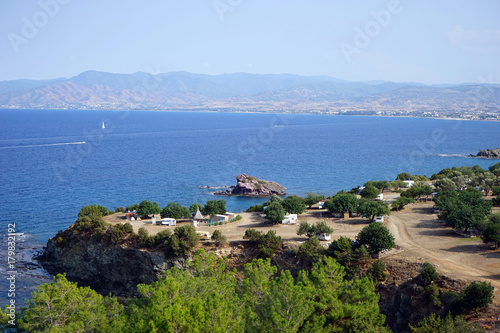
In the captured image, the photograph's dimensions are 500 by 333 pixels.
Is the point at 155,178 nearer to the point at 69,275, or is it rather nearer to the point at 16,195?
the point at 16,195

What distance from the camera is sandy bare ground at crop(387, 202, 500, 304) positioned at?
29.4 m

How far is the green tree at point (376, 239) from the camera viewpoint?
33084 millimetres

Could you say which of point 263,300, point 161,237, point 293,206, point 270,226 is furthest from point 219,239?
point 263,300

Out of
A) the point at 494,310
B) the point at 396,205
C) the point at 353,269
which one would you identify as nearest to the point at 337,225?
the point at 396,205

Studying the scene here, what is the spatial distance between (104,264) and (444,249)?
2947 centimetres

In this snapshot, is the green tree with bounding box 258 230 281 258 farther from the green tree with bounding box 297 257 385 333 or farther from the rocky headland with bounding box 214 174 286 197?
the rocky headland with bounding box 214 174 286 197

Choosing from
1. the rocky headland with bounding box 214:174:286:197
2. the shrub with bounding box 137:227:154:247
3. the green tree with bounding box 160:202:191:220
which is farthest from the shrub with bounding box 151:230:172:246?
the rocky headland with bounding box 214:174:286:197

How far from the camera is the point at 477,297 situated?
23.7 metres

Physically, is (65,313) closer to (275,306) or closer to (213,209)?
(275,306)

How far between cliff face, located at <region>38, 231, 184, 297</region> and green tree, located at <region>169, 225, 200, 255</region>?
979 mm

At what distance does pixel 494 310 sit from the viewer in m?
23.6

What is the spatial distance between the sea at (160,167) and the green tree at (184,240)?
12.0m

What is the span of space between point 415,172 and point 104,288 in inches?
2614

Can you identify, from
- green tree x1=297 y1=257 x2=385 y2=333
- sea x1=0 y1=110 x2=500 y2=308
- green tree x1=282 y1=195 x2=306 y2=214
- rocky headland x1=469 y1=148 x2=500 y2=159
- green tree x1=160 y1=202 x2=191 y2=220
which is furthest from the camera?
rocky headland x1=469 y1=148 x2=500 y2=159
